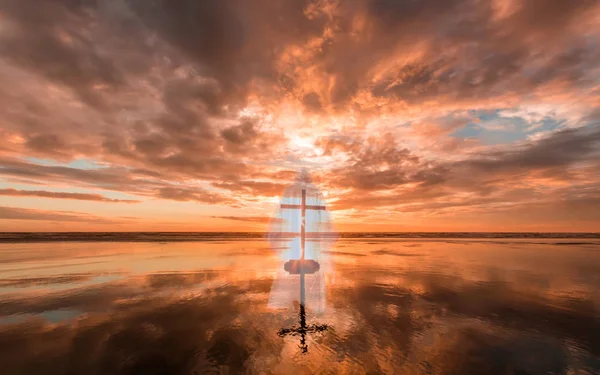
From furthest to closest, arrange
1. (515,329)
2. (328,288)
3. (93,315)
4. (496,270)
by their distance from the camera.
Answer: (496,270)
(328,288)
(93,315)
(515,329)

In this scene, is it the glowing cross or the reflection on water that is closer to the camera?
the reflection on water

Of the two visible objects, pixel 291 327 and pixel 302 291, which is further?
pixel 302 291

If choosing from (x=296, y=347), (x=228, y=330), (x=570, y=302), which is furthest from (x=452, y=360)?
(x=570, y=302)

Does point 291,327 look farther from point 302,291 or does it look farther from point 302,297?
point 302,291

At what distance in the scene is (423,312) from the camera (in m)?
14.1

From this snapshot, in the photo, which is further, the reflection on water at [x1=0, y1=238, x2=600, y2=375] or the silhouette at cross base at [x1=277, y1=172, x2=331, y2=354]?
the silhouette at cross base at [x1=277, y1=172, x2=331, y2=354]

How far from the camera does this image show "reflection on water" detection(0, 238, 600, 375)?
337 inches

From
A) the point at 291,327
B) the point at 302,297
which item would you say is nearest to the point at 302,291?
the point at 302,297

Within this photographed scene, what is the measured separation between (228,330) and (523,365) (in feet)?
35.3

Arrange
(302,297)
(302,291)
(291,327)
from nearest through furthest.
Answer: (291,327) < (302,297) < (302,291)

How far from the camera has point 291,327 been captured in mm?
11805

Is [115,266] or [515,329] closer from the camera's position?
[515,329]

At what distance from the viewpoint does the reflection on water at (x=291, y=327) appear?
8552 mm

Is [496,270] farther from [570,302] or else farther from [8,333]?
[8,333]
